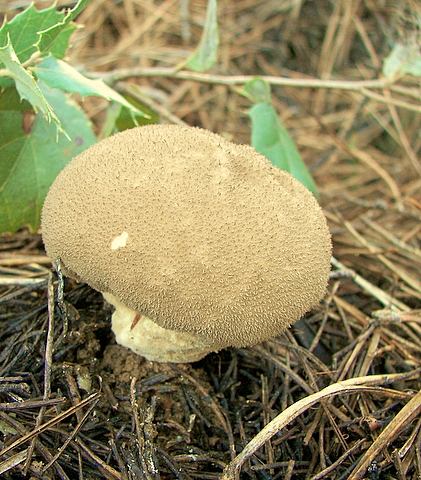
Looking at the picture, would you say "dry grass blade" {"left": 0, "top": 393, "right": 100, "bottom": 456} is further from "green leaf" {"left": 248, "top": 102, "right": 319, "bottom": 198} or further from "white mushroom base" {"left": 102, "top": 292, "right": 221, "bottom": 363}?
"green leaf" {"left": 248, "top": 102, "right": 319, "bottom": 198}

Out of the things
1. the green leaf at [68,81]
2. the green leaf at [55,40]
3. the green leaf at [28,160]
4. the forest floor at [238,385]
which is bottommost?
the forest floor at [238,385]

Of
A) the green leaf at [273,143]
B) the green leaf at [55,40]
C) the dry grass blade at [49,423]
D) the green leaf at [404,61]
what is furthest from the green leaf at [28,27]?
the green leaf at [404,61]

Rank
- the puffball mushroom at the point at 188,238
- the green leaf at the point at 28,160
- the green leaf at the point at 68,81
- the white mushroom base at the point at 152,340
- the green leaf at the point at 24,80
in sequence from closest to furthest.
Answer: the puffball mushroom at the point at 188,238
the green leaf at the point at 24,80
the white mushroom base at the point at 152,340
the green leaf at the point at 68,81
the green leaf at the point at 28,160

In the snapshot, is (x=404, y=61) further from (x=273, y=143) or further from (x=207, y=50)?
(x=207, y=50)

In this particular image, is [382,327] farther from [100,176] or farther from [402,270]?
[100,176]

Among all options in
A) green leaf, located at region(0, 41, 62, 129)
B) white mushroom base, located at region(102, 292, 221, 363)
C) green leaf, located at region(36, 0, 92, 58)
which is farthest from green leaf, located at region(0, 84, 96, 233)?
white mushroom base, located at region(102, 292, 221, 363)

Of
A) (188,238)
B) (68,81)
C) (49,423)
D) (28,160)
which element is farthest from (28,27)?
(49,423)

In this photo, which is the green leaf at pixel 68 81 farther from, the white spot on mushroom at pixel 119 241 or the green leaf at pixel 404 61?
the green leaf at pixel 404 61

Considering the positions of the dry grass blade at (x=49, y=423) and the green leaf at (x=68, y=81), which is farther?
the green leaf at (x=68, y=81)

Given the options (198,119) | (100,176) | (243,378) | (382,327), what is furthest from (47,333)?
(198,119)

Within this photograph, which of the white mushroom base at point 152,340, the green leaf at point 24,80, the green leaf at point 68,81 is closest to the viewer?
the green leaf at point 24,80
